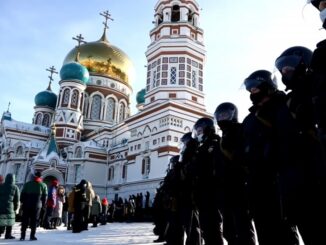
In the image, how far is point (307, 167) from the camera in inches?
101

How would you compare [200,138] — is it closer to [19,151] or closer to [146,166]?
[146,166]

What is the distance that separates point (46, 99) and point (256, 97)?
48483 millimetres

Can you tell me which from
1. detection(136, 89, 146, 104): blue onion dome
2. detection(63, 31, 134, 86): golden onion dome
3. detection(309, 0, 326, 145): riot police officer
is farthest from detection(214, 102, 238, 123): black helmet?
detection(136, 89, 146, 104): blue onion dome

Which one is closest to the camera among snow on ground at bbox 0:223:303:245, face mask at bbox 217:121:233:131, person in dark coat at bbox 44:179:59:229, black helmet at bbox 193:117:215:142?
face mask at bbox 217:121:233:131

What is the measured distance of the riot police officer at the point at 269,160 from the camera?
2.87m

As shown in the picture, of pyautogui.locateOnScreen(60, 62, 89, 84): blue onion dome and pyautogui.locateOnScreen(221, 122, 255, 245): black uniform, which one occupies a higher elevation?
pyautogui.locateOnScreen(60, 62, 89, 84): blue onion dome

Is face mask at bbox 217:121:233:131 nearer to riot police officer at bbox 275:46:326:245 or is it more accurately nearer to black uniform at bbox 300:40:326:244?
riot police officer at bbox 275:46:326:245

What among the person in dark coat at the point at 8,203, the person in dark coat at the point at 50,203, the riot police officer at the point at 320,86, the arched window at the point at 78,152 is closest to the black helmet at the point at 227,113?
the riot police officer at the point at 320,86

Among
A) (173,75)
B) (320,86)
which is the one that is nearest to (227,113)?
(320,86)

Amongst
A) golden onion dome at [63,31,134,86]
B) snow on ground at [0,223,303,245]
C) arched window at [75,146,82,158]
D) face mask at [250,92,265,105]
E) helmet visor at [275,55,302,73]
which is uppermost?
golden onion dome at [63,31,134,86]

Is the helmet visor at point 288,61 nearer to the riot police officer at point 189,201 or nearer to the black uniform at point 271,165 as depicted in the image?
the black uniform at point 271,165

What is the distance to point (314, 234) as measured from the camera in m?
2.51

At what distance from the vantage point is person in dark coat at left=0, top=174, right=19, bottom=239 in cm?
781

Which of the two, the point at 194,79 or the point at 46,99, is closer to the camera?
the point at 194,79
